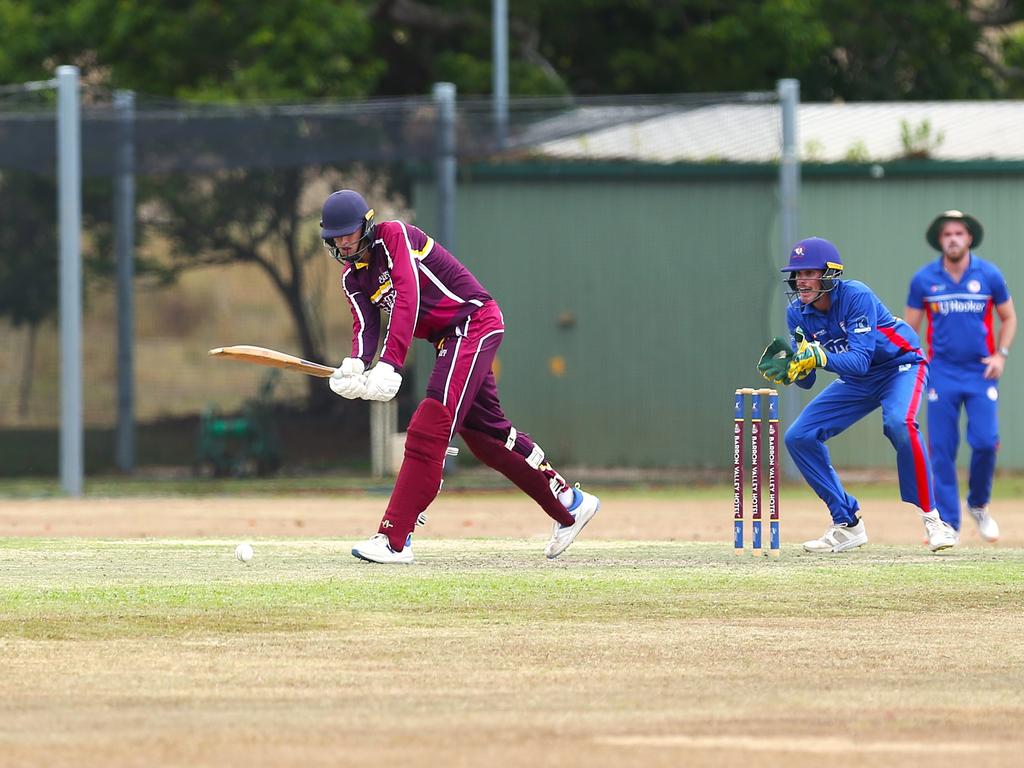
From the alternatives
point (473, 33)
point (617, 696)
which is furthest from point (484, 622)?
point (473, 33)

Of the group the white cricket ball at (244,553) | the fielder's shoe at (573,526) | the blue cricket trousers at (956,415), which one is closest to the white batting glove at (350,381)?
the white cricket ball at (244,553)

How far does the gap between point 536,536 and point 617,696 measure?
22.7 feet

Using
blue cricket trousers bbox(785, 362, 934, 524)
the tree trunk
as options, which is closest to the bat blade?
blue cricket trousers bbox(785, 362, 934, 524)

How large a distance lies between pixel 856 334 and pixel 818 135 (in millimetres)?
13748

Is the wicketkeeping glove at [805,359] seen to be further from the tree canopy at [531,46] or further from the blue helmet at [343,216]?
the tree canopy at [531,46]

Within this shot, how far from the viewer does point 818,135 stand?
78.0 ft

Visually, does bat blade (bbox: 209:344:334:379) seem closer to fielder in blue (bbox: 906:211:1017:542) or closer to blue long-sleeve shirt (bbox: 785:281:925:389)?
blue long-sleeve shirt (bbox: 785:281:925:389)

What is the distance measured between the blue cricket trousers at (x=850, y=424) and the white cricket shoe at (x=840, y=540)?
57mm

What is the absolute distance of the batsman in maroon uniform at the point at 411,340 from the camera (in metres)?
9.40

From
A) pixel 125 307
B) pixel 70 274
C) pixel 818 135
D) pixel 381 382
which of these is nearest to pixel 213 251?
pixel 125 307

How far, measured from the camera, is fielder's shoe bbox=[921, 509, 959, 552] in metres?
10.5

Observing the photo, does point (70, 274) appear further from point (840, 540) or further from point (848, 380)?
point (840, 540)

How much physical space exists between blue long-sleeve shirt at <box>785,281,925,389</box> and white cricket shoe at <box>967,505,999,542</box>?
2.45 m

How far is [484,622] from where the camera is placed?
776cm
